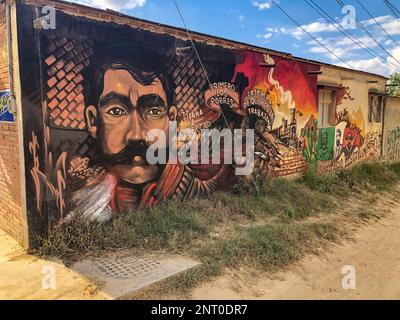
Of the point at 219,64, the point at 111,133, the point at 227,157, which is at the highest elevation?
the point at 219,64

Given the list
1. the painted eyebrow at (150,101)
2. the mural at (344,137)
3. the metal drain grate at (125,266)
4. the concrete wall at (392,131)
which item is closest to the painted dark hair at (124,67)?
the painted eyebrow at (150,101)

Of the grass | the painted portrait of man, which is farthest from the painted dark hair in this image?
the grass

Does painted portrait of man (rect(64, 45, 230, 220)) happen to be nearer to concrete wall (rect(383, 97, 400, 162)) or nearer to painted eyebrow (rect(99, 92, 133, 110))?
painted eyebrow (rect(99, 92, 133, 110))

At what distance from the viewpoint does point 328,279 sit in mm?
3924

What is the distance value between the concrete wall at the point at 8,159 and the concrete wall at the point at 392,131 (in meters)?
13.2

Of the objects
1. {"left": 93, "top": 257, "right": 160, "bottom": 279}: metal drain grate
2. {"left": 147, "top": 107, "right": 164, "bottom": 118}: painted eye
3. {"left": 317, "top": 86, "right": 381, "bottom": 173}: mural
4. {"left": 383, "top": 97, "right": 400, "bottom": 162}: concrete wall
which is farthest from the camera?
{"left": 383, "top": 97, "right": 400, "bottom": 162}: concrete wall

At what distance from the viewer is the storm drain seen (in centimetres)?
339

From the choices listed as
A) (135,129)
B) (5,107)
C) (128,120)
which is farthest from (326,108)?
(5,107)

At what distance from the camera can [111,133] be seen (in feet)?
15.4

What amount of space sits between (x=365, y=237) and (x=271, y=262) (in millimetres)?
2314

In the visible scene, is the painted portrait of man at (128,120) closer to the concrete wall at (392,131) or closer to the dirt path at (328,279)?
the dirt path at (328,279)

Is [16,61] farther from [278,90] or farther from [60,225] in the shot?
[278,90]

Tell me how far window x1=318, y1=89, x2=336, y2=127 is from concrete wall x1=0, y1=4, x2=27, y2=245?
25.6 ft
